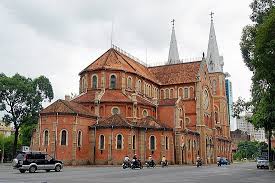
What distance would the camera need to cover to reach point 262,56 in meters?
23.2

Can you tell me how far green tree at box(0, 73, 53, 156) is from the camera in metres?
60.6

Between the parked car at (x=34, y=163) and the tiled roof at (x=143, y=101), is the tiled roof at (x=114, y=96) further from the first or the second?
the parked car at (x=34, y=163)

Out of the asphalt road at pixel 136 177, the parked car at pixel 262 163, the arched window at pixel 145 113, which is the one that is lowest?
the parked car at pixel 262 163

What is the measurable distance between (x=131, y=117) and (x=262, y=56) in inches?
1376

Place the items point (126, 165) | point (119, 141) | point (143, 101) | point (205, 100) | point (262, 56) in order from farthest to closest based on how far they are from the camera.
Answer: point (205, 100) → point (143, 101) → point (119, 141) → point (126, 165) → point (262, 56)

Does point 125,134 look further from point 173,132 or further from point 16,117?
point 16,117

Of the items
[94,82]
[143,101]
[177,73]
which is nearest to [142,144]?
[143,101]

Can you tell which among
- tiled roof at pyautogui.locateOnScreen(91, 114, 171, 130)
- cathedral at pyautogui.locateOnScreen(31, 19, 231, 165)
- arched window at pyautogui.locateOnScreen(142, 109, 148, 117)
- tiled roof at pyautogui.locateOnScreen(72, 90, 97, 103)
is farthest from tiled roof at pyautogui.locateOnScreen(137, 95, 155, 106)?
tiled roof at pyautogui.locateOnScreen(72, 90, 97, 103)

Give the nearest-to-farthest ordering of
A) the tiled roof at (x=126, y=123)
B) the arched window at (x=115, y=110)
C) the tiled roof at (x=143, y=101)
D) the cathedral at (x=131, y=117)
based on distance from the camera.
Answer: the cathedral at (x=131, y=117) < the tiled roof at (x=126, y=123) < the arched window at (x=115, y=110) < the tiled roof at (x=143, y=101)

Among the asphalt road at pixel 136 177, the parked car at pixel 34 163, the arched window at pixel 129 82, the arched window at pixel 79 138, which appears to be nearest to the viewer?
the asphalt road at pixel 136 177

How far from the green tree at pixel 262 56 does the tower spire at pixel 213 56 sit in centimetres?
4564

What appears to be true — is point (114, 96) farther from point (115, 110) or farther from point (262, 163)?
point (262, 163)

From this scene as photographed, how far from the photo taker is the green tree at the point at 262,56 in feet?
74.5

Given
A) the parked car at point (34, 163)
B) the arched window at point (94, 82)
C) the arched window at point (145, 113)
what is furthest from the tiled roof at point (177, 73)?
the parked car at point (34, 163)
